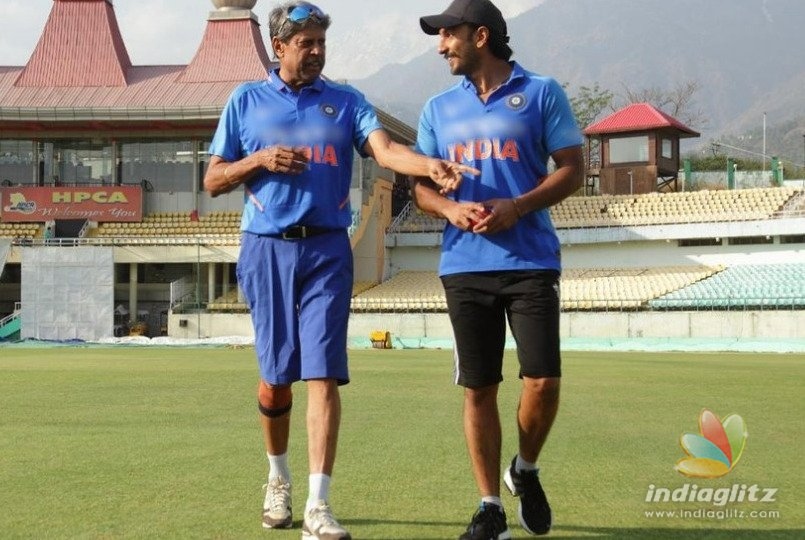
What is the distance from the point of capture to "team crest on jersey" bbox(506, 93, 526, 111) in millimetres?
4977

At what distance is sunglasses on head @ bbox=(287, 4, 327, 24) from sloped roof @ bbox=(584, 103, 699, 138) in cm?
4186

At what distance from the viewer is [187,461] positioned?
637cm

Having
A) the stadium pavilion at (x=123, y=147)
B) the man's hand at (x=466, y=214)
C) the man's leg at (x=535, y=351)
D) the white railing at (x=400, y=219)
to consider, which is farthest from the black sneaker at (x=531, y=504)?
the white railing at (x=400, y=219)

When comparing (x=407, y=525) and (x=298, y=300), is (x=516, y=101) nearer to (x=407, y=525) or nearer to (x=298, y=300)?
(x=298, y=300)

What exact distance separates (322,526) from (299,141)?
1805mm

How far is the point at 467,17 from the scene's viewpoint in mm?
5047

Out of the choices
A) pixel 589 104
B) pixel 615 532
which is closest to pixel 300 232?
pixel 615 532

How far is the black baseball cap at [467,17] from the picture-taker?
5.05 m

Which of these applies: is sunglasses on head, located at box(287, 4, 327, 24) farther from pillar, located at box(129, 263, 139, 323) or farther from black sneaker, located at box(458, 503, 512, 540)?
pillar, located at box(129, 263, 139, 323)

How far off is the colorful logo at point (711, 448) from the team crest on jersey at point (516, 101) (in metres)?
1.87

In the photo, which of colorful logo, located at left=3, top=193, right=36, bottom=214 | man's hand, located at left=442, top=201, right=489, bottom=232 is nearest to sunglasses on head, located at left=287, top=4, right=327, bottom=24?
man's hand, located at left=442, top=201, right=489, bottom=232

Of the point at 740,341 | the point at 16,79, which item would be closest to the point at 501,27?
the point at 740,341

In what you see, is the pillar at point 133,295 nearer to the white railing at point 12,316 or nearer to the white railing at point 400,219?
the white railing at point 12,316

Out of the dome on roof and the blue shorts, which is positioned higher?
the dome on roof
